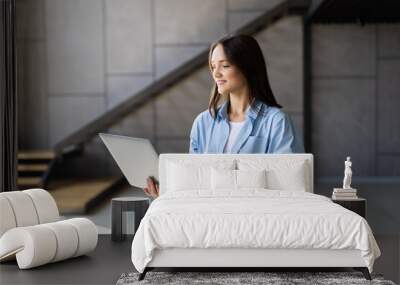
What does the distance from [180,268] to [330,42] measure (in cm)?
671

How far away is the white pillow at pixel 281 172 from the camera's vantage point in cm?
429

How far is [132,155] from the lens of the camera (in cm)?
409

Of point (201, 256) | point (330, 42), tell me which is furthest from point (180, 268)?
point (330, 42)

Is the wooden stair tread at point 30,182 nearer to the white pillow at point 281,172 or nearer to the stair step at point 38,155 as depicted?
the stair step at point 38,155

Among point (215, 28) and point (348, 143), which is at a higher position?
point (215, 28)

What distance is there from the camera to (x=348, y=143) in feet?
32.2

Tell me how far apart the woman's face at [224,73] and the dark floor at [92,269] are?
125 cm

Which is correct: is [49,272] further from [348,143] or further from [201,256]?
[348,143]

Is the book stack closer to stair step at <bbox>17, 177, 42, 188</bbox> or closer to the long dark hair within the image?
the long dark hair

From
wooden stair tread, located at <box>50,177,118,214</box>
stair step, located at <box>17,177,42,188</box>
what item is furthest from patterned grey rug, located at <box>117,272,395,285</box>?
stair step, located at <box>17,177,42,188</box>

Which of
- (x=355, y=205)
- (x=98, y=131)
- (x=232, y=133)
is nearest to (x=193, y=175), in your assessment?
(x=232, y=133)

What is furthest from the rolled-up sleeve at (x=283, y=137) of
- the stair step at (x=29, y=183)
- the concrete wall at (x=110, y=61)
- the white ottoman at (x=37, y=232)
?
the concrete wall at (x=110, y=61)

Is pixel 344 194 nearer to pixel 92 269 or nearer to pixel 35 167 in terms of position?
pixel 92 269

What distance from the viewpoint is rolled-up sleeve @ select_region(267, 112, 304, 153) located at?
411cm
